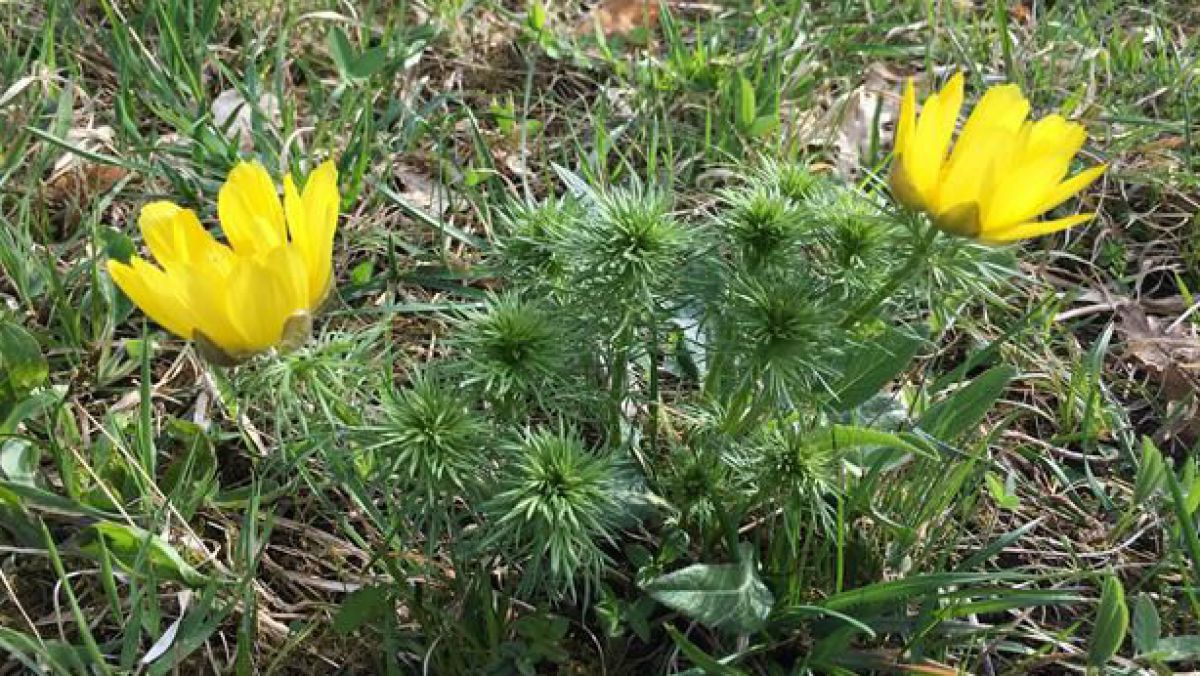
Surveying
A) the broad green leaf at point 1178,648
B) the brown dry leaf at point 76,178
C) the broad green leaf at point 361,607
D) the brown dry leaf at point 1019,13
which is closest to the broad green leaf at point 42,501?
the broad green leaf at point 361,607

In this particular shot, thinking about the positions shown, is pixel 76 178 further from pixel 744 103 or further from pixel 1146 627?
pixel 1146 627

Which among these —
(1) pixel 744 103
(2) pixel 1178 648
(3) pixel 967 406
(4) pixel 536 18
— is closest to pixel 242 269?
(3) pixel 967 406

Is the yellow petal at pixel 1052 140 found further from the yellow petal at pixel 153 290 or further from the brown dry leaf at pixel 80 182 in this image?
the brown dry leaf at pixel 80 182

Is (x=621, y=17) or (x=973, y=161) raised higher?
(x=973, y=161)

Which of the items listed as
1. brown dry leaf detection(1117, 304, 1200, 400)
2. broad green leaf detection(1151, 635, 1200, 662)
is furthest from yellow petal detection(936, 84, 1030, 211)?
brown dry leaf detection(1117, 304, 1200, 400)

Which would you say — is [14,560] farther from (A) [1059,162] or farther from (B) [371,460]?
(A) [1059,162]

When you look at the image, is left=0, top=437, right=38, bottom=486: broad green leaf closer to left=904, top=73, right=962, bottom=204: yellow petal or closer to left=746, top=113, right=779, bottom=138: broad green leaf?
left=904, top=73, right=962, bottom=204: yellow petal

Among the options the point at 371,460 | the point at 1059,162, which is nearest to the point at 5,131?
the point at 371,460
